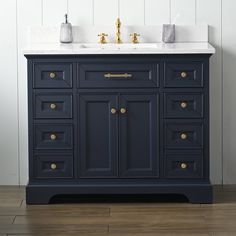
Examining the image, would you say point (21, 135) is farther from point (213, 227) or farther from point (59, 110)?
point (213, 227)

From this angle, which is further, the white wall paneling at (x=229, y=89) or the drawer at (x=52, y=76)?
the white wall paneling at (x=229, y=89)

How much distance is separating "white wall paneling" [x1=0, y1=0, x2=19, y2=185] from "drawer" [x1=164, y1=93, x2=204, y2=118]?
96cm

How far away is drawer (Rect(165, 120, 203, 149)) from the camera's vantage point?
3.56 metres

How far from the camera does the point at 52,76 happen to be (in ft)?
11.6

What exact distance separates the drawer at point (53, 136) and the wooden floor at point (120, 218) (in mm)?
305

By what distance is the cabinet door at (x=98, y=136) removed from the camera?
11.7ft

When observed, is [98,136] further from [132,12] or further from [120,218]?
[132,12]

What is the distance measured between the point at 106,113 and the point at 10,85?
72cm

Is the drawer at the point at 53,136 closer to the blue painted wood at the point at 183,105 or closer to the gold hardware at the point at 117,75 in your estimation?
the gold hardware at the point at 117,75

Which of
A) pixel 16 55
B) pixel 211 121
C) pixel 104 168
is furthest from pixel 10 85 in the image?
pixel 211 121

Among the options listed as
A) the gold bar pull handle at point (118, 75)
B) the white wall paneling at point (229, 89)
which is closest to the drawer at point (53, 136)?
the gold bar pull handle at point (118, 75)

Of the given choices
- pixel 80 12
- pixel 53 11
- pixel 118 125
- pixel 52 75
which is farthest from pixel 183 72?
pixel 53 11

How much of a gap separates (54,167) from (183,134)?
2.23 ft

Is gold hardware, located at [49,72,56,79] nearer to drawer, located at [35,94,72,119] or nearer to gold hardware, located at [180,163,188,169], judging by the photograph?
drawer, located at [35,94,72,119]
